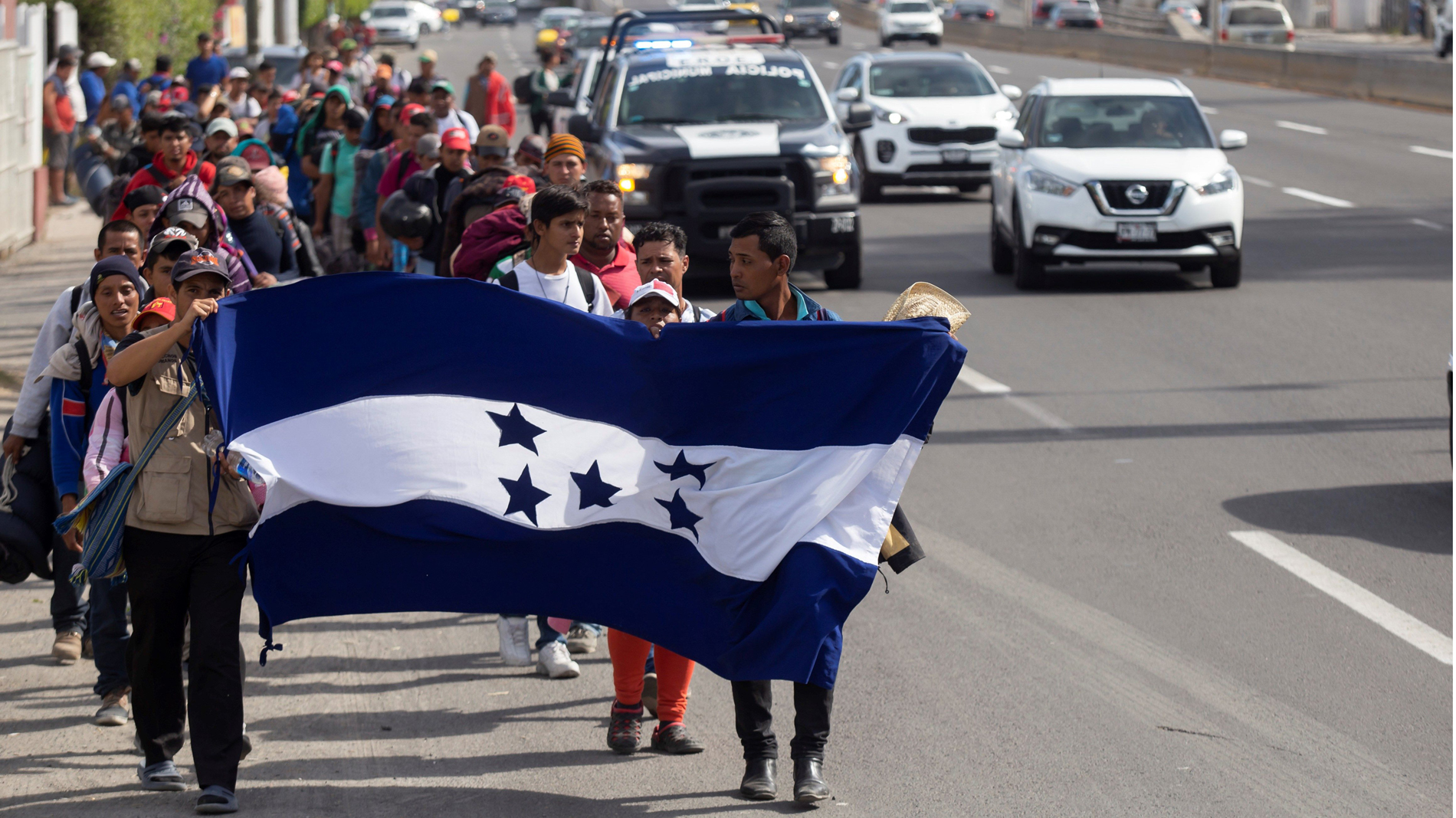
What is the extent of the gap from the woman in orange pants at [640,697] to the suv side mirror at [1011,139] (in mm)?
11184

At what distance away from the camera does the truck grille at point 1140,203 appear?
1609 centimetres

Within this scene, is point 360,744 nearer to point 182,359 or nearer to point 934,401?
point 182,359

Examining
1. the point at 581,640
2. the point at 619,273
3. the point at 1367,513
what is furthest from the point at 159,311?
the point at 1367,513

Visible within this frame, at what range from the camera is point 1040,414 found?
38.5 ft

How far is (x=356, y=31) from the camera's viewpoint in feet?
165

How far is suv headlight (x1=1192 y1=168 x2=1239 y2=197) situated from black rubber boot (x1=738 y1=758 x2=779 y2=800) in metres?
11.5

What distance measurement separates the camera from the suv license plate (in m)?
16.1

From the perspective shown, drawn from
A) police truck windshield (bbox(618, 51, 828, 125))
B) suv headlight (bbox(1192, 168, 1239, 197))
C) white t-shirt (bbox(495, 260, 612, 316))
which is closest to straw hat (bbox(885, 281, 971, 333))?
white t-shirt (bbox(495, 260, 612, 316))

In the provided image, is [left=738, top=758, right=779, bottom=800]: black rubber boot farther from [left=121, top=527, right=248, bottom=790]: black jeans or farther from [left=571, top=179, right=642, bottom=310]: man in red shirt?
[left=571, top=179, right=642, bottom=310]: man in red shirt

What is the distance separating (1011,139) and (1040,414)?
5.54m

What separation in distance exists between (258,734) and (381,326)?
5.40 ft

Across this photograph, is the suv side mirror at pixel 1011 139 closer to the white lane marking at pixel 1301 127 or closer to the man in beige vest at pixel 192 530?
the man in beige vest at pixel 192 530

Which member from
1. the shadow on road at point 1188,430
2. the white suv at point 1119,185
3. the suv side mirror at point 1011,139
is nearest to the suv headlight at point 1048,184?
the white suv at point 1119,185

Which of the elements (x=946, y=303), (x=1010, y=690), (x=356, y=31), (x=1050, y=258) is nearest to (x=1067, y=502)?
(x=1010, y=690)
